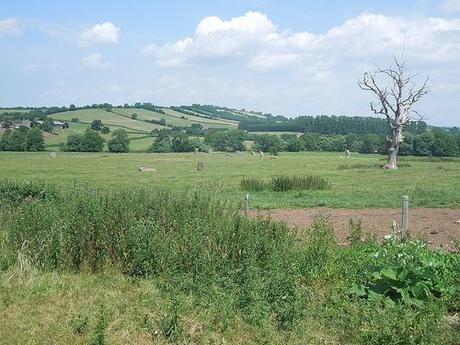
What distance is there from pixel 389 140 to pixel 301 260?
45372mm

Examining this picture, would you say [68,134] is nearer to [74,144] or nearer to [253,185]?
[74,144]

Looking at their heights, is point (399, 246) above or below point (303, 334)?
above

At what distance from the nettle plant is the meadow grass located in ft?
0.10

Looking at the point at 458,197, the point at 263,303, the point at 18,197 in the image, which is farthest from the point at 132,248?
the point at 458,197

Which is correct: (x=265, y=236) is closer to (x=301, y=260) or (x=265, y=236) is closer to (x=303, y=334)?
(x=301, y=260)

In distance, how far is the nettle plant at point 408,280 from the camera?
7832 mm

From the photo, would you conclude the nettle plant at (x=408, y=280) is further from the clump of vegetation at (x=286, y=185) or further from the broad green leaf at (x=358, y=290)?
the clump of vegetation at (x=286, y=185)

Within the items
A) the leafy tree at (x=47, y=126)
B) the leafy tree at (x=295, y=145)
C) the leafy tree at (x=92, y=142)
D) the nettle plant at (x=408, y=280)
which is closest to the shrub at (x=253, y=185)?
the nettle plant at (x=408, y=280)

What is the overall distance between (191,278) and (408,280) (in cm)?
360

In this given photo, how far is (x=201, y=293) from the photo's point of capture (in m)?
8.18

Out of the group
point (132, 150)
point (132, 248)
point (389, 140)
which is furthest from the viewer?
point (132, 150)

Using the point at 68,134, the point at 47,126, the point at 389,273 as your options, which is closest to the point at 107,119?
the point at 47,126

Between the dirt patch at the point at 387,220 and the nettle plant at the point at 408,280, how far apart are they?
3.88 metres

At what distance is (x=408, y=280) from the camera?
7.99m
